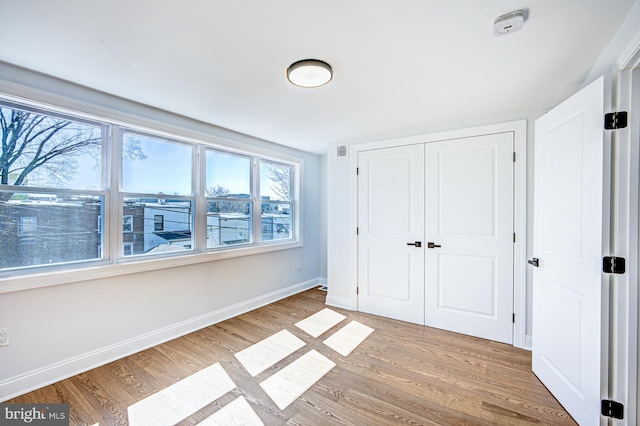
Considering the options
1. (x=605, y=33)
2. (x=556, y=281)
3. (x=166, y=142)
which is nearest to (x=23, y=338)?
(x=166, y=142)

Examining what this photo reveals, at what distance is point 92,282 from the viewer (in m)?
2.38

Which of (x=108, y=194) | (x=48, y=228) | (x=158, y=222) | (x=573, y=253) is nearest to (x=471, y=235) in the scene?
(x=573, y=253)

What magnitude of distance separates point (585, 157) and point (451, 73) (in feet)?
3.37

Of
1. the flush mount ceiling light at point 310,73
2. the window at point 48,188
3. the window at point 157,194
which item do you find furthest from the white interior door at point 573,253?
the window at point 48,188

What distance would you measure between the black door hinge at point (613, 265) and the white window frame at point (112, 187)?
338cm

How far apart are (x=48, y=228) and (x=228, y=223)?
1.75 m

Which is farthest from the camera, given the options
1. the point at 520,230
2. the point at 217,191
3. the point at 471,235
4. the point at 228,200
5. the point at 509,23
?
the point at 228,200

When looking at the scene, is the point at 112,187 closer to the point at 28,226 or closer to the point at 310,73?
the point at 28,226

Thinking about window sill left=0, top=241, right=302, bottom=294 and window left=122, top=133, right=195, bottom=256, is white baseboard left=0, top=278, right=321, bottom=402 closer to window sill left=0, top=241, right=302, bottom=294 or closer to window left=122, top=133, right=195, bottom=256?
window sill left=0, top=241, right=302, bottom=294

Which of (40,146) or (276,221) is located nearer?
(40,146)

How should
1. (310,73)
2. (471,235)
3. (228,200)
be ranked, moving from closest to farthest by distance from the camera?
(310,73), (471,235), (228,200)

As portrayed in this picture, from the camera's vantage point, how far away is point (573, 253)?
182 cm

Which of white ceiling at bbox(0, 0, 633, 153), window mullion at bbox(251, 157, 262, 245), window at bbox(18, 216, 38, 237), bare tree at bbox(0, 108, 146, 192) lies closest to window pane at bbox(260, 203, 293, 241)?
window mullion at bbox(251, 157, 262, 245)

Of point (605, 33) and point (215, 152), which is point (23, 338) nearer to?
point (215, 152)
